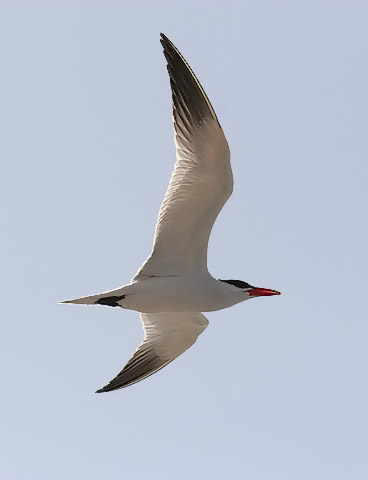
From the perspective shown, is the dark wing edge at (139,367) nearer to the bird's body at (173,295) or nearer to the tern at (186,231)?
the tern at (186,231)

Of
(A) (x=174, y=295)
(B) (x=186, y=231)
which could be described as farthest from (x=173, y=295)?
(B) (x=186, y=231)

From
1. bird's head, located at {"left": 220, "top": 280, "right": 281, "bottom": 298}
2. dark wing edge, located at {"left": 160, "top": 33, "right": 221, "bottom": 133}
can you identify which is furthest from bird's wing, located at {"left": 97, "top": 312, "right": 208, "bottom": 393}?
dark wing edge, located at {"left": 160, "top": 33, "right": 221, "bottom": 133}

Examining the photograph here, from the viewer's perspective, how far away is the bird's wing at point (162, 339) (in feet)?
44.0

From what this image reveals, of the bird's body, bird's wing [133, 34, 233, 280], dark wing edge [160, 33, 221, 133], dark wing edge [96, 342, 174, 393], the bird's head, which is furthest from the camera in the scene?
dark wing edge [96, 342, 174, 393]

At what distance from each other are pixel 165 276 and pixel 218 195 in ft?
4.29

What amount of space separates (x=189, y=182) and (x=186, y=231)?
71 cm

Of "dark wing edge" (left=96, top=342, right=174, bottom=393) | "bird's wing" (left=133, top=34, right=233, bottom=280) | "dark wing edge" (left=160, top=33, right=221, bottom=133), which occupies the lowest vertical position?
"dark wing edge" (left=96, top=342, right=174, bottom=393)

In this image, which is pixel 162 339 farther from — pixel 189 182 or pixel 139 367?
pixel 189 182

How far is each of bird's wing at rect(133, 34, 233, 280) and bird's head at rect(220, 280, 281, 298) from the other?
21.0 inches

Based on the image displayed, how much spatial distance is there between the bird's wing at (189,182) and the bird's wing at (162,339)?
1.35 m

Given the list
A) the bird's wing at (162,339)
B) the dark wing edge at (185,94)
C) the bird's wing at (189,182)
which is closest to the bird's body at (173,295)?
the bird's wing at (189,182)

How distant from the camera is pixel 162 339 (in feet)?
44.5

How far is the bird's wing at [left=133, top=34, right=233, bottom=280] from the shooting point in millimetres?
11102

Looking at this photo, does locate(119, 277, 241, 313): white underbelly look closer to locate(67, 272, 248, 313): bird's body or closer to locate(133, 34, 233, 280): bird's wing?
locate(67, 272, 248, 313): bird's body
